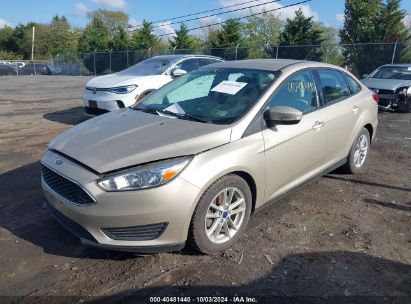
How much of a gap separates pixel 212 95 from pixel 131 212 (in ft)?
5.66

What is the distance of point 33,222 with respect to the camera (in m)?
3.97

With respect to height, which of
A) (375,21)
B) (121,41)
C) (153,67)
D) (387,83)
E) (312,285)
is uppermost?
(375,21)

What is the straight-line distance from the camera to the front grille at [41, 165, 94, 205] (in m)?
3.01

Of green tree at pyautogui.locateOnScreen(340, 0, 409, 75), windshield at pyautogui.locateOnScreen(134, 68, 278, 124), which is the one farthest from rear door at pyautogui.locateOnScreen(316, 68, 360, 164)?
green tree at pyautogui.locateOnScreen(340, 0, 409, 75)

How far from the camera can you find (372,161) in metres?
6.28

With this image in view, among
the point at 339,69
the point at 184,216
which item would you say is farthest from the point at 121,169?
the point at 339,69

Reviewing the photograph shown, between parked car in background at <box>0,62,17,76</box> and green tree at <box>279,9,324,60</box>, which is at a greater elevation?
green tree at <box>279,9,324,60</box>

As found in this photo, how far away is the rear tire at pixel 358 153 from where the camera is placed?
17.3 ft

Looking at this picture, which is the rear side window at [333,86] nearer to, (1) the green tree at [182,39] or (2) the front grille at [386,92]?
(2) the front grille at [386,92]

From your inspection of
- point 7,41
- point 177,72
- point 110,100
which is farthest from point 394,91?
point 7,41

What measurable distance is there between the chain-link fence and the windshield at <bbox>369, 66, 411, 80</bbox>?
8479mm

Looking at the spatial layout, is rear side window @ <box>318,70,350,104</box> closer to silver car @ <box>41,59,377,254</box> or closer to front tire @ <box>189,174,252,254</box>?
silver car @ <box>41,59,377,254</box>

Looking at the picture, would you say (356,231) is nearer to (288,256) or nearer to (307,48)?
(288,256)

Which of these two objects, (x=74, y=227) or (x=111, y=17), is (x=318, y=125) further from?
(x=111, y=17)
